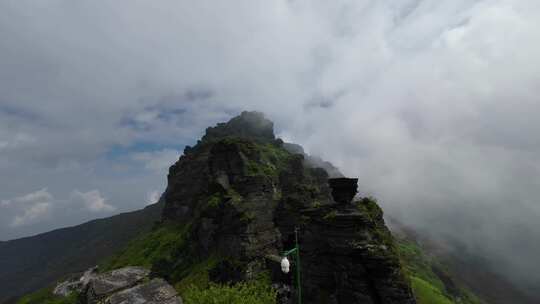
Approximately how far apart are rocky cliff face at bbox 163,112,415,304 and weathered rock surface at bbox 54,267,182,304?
1854 centimetres

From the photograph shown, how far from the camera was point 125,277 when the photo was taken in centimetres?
7375

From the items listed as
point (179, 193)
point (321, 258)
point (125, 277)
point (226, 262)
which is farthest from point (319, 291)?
point (179, 193)

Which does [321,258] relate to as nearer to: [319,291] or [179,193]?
[319,291]

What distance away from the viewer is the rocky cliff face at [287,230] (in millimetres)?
40719

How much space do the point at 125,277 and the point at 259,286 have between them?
112 ft

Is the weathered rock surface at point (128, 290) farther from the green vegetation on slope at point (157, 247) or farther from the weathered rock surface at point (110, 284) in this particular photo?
the green vegetation on slope at point (157, 247)

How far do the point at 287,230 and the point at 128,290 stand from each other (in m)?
46.5

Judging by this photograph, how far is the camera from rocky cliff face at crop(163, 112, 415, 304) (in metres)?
40.7

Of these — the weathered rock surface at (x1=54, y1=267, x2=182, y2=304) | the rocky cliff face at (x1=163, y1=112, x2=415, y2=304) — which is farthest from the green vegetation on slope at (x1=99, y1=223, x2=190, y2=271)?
the weathered rock surface at (x1=54, y1=267, x2=182, y2=304)

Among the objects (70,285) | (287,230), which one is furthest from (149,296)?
(70,285)

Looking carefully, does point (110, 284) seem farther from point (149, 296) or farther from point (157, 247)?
point (157, 247)

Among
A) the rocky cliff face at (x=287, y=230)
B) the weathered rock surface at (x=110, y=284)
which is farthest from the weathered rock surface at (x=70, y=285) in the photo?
the weathered rock surface at (x=110, y=284)

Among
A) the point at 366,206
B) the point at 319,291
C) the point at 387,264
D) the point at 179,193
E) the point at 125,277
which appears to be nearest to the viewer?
the point at 387,264

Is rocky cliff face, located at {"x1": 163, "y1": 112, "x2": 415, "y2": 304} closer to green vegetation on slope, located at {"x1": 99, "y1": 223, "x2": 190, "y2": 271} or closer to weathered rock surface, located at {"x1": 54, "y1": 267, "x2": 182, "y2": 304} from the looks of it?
green vegetation on slope, located at {"x1": 99, "y1": 223, "x2": 190, "y2": 271}
